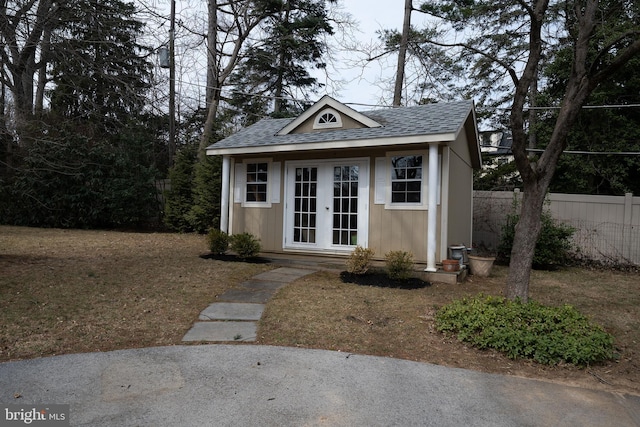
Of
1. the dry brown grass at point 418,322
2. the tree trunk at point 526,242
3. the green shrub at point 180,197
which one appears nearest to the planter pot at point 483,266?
the dry brown grass at point 418,322

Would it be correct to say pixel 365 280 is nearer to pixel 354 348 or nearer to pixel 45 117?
pixel 354 348

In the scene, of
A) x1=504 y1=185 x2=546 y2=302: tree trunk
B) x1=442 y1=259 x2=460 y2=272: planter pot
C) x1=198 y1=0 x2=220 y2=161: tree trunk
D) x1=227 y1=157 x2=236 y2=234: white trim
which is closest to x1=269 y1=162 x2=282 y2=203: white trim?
x1=227 y1=157 x2=236 y2=234: white trim

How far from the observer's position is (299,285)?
6.51m

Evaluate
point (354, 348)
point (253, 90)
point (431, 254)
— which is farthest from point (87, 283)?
point (253, 90)

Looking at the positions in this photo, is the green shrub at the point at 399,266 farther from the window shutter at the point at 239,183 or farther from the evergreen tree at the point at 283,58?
the evergreen tree at the point at 283,58

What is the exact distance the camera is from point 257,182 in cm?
980

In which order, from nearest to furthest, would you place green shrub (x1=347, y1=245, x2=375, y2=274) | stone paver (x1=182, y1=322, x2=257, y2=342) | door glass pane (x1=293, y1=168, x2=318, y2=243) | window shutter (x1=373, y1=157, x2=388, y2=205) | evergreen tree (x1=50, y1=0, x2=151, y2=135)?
1. stone paver (x1=182, y1=322, x2=257, y2=342)
2. evergreen tree (x1=50, y1=0, x2=151, y2=135)
3. green shrub (x1=347, y1=245, x2=375, y2=274)
4. window shutter (x1=373, y1=157, x2=388, y2=205)
5. door glass pane (x1=293, y1=168, x2=318, y2=243)

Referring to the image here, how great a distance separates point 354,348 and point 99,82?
21.6ft

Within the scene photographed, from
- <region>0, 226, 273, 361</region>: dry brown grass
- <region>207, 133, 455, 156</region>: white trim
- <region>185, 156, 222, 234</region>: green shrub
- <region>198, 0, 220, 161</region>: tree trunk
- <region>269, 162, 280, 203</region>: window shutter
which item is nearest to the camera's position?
<region>0, 226, 273, 361</region>: dry brown grass

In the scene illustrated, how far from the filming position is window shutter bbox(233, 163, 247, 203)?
9930mm

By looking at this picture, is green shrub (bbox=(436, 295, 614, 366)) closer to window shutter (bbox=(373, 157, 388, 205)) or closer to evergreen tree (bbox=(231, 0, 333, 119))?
window shutter (bbox=(373, 157, 388, 205))

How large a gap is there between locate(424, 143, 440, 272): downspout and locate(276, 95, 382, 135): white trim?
175cm

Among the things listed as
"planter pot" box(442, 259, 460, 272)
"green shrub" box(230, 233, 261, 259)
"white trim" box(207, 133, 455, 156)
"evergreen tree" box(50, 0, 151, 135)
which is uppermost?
"evergreen tree" box(50, 0, 151, 135)

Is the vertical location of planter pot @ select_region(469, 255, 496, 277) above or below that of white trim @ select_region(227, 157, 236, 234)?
below
